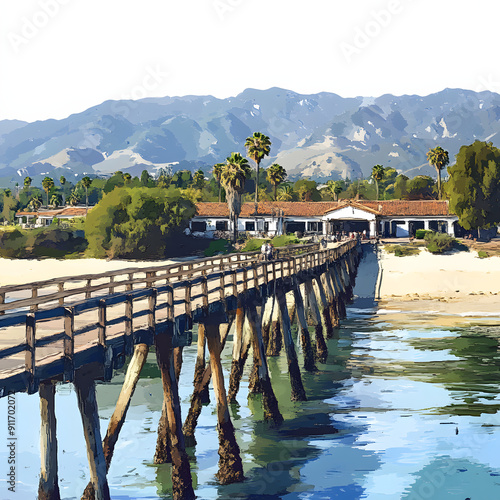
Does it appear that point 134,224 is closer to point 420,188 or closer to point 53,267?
point 53,267

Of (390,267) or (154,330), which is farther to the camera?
(390,267)

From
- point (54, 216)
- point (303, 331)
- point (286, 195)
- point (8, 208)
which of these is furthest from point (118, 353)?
point (8, 208)

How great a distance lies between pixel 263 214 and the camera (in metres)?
92.5

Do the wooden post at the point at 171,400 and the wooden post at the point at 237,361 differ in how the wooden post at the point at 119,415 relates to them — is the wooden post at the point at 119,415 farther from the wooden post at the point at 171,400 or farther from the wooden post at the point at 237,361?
the wooden post at the point at 237,361

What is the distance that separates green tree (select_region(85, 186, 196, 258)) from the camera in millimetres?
75875

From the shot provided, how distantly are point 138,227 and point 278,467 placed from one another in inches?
2373

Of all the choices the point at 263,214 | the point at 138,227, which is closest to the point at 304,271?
the point at 138,227

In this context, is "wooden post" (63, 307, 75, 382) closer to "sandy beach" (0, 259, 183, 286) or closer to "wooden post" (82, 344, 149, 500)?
"wooden post" (82, 344, 149, 500)

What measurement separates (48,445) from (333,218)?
258 ft

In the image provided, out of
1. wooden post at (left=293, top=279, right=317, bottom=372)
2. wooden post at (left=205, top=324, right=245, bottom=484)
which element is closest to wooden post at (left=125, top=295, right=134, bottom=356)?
wooden post at (left=205, top=324, right=245, bottom=484)

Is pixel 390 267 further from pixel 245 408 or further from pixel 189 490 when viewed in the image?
pixel 189 490

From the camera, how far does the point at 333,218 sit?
8819cm

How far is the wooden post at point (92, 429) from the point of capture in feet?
35.7

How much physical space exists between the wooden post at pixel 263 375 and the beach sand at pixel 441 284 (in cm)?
2340
